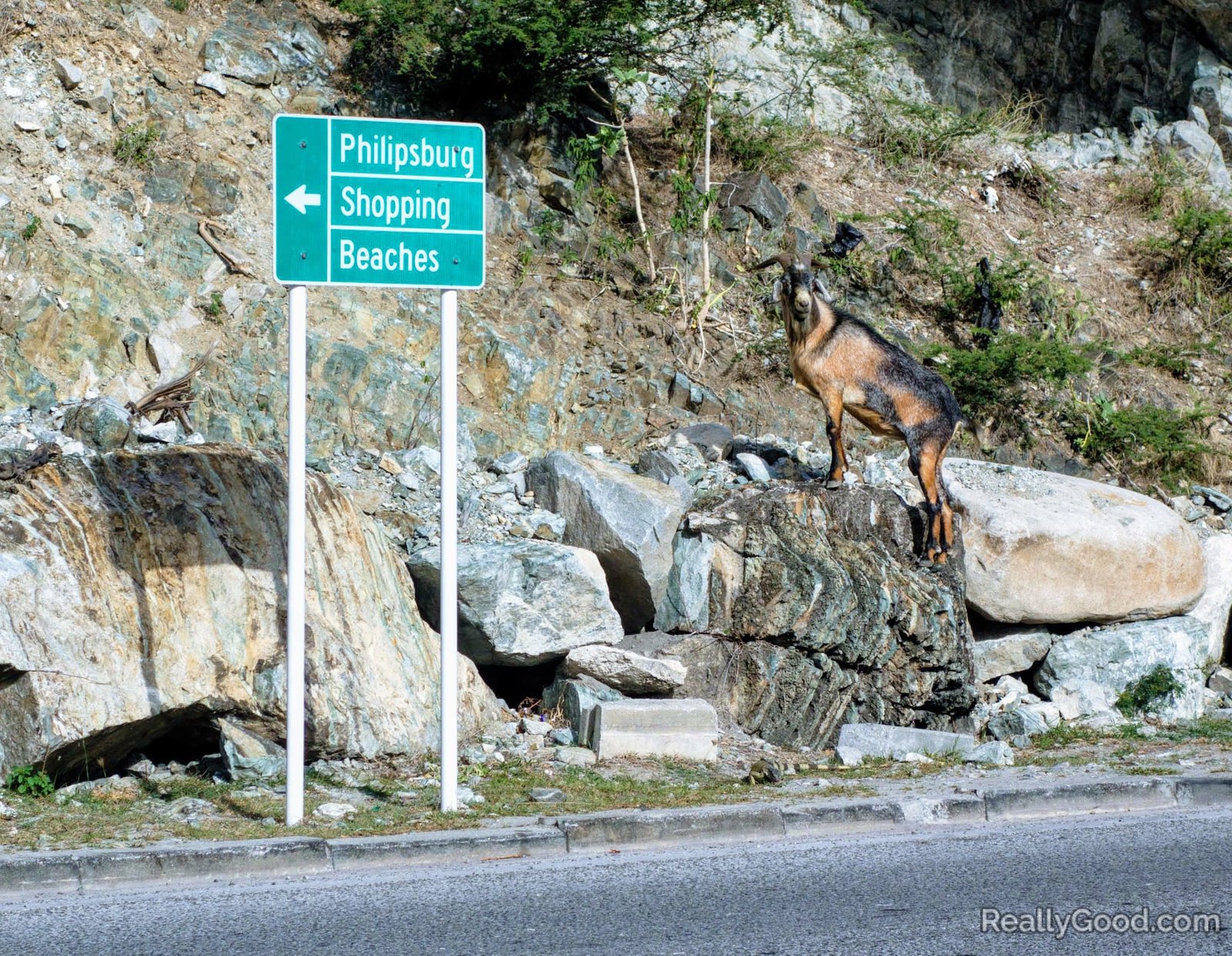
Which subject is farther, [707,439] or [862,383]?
[707,439]

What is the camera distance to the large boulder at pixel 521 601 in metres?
8.43

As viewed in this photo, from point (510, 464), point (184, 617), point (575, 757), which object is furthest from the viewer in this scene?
point (510, 464)

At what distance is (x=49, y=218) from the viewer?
1162 centimetres

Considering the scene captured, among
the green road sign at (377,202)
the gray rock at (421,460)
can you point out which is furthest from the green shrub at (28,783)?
the gray rock at (421,460)

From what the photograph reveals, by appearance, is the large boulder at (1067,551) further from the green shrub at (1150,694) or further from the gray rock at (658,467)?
the gray rock at (658,467)

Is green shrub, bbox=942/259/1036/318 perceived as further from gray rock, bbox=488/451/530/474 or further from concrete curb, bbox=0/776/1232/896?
concrete curb, bbox=0/776/1232/896

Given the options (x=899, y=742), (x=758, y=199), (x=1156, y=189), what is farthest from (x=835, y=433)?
(x=1156, y=189)

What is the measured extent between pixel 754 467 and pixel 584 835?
210 inches

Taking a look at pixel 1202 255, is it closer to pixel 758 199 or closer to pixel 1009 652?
pixel 758 199

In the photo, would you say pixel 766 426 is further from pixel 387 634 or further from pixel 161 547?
pixel 161 547

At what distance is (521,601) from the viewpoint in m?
8.48

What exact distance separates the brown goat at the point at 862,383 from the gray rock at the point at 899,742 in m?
2.03

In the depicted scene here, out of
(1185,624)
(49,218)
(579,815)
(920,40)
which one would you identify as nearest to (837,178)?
(920,40)

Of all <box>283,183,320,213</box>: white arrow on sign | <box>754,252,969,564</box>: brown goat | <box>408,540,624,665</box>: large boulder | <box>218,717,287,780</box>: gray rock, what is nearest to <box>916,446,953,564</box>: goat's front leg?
<box>754,252,969,564</box>: brown goat
